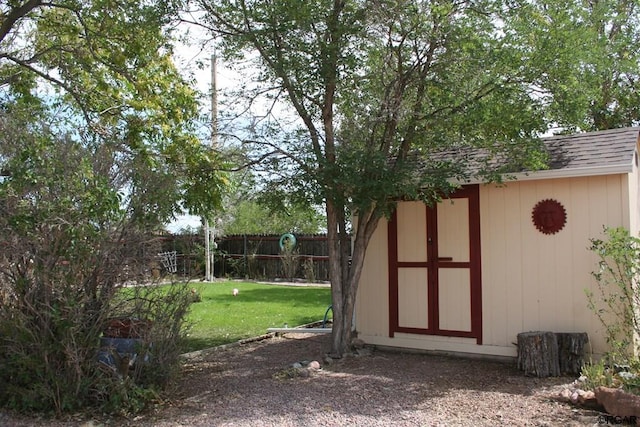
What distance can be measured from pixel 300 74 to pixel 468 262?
3.36 meters

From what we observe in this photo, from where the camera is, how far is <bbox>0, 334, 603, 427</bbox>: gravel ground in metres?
5.01

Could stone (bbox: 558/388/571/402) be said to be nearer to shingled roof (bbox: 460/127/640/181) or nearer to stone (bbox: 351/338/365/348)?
shingled roof (bbox: 460/127/640/181)

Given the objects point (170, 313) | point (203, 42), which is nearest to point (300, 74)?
point (203, 42)

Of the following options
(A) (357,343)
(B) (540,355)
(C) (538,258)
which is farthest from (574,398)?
(A) (357,343)

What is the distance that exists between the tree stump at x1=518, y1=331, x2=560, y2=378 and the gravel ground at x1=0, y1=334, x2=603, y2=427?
12 centimetres

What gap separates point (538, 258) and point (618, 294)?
995 millimetres

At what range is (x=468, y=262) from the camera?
770 centimetres

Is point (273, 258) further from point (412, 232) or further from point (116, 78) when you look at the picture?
point (412, 232)

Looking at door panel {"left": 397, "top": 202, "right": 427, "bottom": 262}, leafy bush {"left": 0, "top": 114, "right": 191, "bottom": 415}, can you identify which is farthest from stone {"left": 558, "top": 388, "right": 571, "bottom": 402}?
leafy bush {"left": 0, "top": 114, "right": 191, "bottom": 415}

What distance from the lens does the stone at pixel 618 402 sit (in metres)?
4.67

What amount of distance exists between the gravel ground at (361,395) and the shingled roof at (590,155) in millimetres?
2404

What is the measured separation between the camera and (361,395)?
5.82 metres

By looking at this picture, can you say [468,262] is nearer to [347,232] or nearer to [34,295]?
[347,232]

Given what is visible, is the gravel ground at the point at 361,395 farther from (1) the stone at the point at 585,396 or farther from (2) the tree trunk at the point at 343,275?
(2) the tree trunk at the point at 343,275
